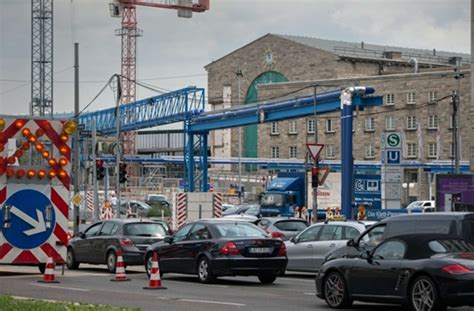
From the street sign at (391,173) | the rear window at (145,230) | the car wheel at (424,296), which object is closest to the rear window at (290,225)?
the street sign at (391,173)

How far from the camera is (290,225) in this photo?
35.0 metres

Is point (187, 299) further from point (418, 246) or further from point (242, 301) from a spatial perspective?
point (418, 246)

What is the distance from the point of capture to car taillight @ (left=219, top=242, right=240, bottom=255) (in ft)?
79.9

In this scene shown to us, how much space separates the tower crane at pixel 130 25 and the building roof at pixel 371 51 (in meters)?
12.5

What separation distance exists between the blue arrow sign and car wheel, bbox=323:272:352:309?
371 inches

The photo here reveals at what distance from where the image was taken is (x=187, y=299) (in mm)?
20156

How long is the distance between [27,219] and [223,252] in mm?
4793

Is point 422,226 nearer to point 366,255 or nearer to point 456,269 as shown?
point 366,255

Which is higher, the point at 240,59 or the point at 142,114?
the point at 240,59

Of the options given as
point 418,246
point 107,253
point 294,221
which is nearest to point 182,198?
point 294,221

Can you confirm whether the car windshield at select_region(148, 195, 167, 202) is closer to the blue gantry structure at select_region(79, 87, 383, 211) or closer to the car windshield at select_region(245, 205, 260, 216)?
the blue gantry structure at select_region(79, 87, 383, 211)

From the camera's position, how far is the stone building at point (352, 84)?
89812 millimetres

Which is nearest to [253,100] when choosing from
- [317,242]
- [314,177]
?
[314,177]

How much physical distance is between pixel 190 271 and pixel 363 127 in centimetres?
7132
